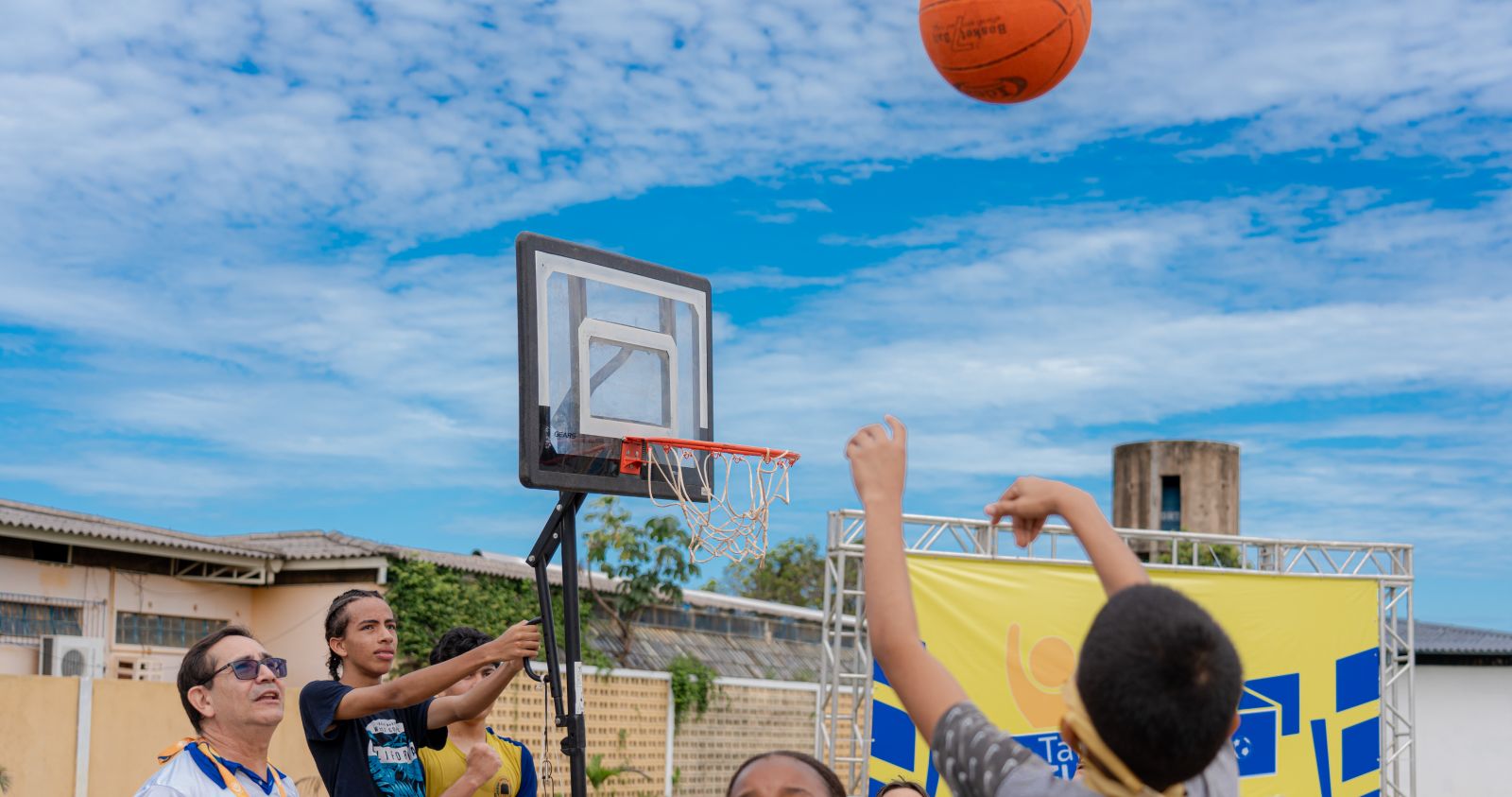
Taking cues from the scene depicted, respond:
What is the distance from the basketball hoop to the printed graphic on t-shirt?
1334mm

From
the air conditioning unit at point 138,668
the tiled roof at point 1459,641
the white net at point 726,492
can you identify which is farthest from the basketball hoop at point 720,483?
the tiled roof at point 1459,641

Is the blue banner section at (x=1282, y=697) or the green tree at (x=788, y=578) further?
the green tree at (x=788, y=578)

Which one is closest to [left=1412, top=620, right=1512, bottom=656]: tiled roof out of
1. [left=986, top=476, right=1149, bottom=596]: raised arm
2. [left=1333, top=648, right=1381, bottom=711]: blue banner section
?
[left=1333, top=648, right=1381, bottom=711]: blue banner section

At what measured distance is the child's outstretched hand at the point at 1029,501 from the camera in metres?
1.99

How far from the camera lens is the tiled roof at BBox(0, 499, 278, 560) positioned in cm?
1391

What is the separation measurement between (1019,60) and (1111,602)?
3.80 meters

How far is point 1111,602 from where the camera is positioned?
5.45 ft

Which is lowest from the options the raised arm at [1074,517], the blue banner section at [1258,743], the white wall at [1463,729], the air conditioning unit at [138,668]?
the white wall at [1463,729]

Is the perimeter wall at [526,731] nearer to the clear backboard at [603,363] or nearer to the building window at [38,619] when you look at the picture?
the clear backboard at [603,363]

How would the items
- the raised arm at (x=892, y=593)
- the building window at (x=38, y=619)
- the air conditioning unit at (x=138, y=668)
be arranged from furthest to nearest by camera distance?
the air conditioning unit at (x=138, y=668) < the building window at (x=38, y=619) < the raised arm at (x=892, y=593)

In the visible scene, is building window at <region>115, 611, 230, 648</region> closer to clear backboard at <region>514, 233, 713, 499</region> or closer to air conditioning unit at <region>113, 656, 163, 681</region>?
air conditioning unit at <region>113, 656, 163, 681</region>

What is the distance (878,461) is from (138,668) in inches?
587

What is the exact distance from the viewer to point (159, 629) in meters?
15.4

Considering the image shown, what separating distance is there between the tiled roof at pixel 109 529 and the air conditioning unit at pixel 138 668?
1.23m
